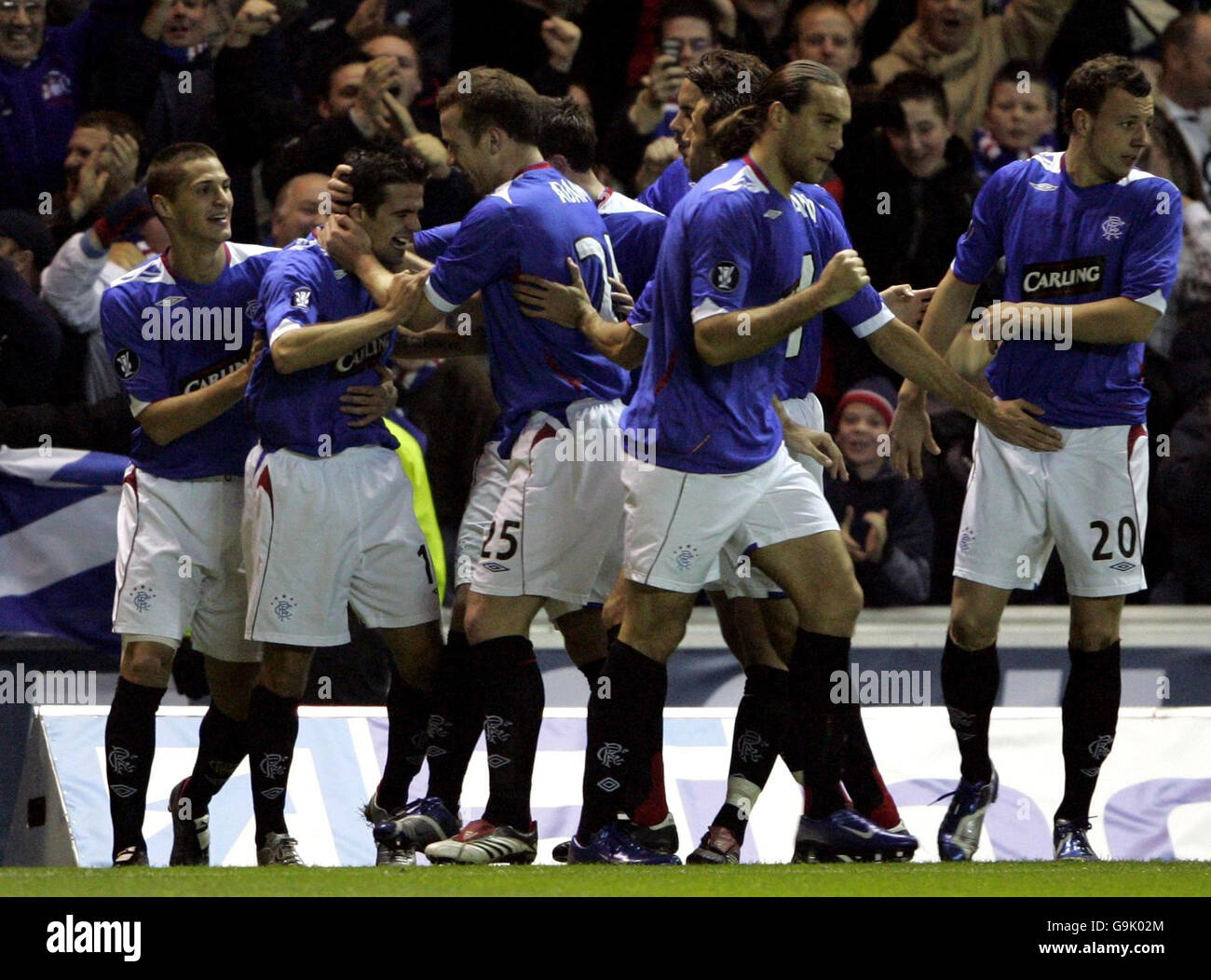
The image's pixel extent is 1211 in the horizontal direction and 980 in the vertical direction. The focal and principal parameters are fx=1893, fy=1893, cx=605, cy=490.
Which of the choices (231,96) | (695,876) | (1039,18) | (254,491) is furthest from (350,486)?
(1039,18)

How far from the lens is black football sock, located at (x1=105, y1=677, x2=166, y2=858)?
574 centimetres

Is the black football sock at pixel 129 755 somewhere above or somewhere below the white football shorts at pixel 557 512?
below

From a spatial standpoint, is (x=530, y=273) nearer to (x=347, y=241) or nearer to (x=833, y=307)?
(x=347, y=241)

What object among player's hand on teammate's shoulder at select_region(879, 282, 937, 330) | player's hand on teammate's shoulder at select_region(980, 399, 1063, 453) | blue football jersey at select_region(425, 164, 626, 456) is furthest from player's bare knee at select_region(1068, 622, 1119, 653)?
blue football jersey at select_region(425, 164, 626, 456)

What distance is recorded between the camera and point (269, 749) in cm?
557

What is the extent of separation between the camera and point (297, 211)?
25.3 feet

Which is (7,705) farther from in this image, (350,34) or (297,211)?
(350,34)

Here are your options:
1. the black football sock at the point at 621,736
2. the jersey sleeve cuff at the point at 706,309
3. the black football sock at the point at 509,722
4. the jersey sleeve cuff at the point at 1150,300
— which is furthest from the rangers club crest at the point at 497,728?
the jersey sleeve cuff at the point at 1150,300

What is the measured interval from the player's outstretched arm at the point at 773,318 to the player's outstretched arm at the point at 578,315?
1.29ft

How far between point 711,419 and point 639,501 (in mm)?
294

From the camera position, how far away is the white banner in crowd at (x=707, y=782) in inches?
256

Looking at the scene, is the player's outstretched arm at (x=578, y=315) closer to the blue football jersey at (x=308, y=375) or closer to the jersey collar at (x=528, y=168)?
the jersey collar at (x=528, y=168)

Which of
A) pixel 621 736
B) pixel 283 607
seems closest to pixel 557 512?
pixel 621 736

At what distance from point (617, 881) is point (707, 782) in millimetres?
2371
